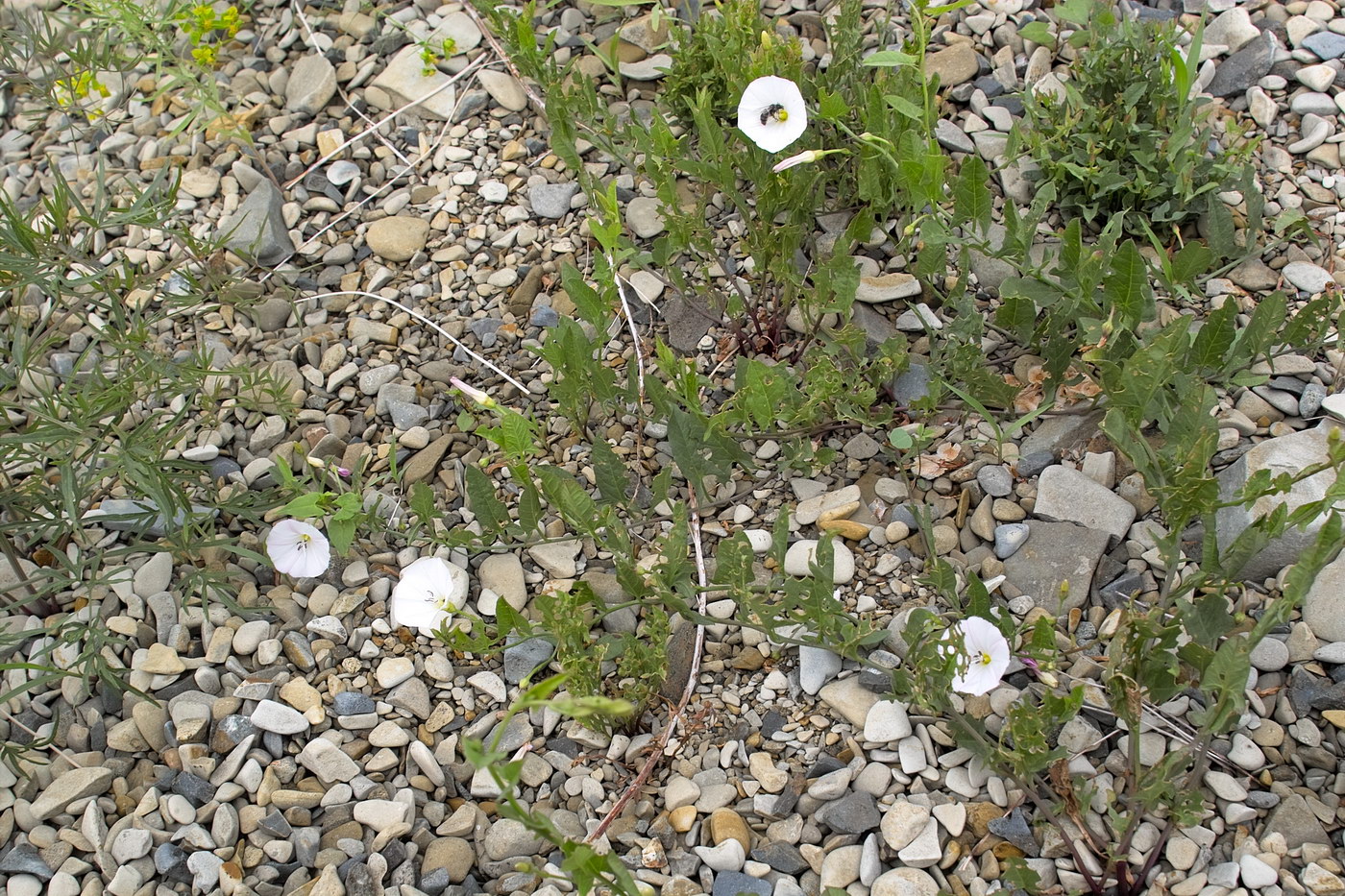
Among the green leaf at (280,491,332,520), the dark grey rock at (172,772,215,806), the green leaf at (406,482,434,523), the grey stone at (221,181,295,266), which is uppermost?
the grey stone at (221,181,295,266)

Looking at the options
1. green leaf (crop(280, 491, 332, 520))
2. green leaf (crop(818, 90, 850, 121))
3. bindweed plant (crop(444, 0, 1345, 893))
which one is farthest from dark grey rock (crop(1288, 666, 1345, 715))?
green leaf (crop(280, 491, 332, 520))

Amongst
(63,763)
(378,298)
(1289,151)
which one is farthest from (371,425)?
(1289,151)

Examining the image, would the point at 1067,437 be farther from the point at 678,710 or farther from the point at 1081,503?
the point at 678,710

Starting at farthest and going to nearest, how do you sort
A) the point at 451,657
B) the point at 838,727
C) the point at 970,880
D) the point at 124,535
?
the point at 124,535 → the point at 451,657 → the point at 838,727 → the point at 970,880

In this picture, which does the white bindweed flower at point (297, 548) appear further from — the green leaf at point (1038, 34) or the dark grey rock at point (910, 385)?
the green leaf at point (1038, 34)

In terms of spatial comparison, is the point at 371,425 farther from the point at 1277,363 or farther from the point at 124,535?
the point at 1277,363

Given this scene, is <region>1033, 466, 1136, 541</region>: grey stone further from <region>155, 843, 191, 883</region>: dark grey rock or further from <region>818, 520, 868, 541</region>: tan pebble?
<region>155, 843, 191, 883</region>: dark grey rock
